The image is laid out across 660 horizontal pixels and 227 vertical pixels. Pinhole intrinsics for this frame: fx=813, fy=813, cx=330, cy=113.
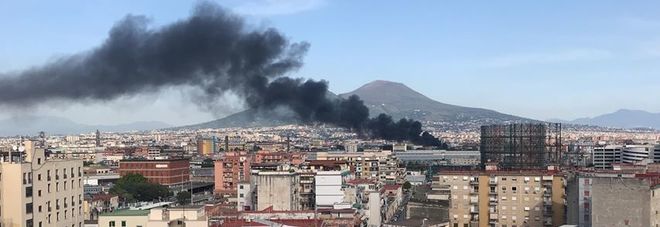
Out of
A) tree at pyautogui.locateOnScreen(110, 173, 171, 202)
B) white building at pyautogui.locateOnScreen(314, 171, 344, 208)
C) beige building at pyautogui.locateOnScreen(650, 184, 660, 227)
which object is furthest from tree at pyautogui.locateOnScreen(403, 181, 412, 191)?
beige building at pyautogui.locateOnScreen(650, 184, 660, 227)

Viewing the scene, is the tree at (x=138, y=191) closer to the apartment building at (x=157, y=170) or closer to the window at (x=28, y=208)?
the apartment building at (x=157, y=170)

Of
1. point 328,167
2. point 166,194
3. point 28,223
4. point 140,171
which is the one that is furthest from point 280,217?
point 140,171

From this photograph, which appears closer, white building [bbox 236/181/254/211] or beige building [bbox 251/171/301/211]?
beige building [bbox 251/171/301/211]

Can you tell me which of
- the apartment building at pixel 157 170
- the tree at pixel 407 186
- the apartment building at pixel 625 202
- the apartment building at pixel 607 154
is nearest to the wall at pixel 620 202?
the apartment building at pixel 625 202

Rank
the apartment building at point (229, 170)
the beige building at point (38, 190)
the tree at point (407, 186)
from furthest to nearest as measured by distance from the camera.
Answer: the apartment building at point (229, 170), the tree at point (407, 186), the beige building at point (38, 190)

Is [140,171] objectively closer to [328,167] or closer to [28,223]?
[328,167]

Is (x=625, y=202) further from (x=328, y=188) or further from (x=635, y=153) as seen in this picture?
(x=635, y=153)

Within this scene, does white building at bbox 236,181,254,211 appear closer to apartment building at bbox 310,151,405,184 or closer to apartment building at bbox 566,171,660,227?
apartment building at bbox 566,171,660,227
